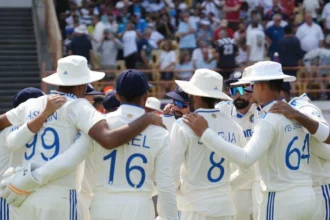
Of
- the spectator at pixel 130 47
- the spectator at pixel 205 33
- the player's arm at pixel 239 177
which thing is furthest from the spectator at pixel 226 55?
the player's arm at pixel 239 177

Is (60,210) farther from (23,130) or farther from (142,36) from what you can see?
(142,36)

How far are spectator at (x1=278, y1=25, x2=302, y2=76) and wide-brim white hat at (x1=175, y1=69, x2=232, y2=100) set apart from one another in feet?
37.9

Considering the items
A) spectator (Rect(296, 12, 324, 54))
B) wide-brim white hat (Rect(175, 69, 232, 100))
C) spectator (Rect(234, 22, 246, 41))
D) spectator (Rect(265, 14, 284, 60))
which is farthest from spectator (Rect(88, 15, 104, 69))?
wide-brim white hat (Rect(175, 69, 232, 100))

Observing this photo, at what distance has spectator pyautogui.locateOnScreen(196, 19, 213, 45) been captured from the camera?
2317cm

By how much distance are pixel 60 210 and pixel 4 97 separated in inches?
572

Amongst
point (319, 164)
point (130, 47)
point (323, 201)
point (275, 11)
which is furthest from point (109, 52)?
point (323, 201)

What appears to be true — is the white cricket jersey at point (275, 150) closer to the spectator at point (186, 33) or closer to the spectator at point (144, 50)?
the spectator at point (144, 50)

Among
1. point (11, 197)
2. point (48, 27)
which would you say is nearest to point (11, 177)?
point (11, 197)

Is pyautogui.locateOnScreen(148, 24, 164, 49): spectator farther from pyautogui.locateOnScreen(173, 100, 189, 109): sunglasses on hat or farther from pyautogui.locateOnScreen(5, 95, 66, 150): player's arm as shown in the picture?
pyautogui.locateOnScreen(5, 95, 66, 150): player's arm

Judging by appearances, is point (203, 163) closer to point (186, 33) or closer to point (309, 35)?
point (309, 35)

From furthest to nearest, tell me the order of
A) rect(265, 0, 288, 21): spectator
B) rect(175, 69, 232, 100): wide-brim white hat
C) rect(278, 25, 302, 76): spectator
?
rect(265, 0, 288, 21): spectator, rect(278, 25, 302, 76): spectator, rect(175, 69, 232, 100): wide-brim white hat

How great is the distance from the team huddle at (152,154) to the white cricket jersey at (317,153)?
1 centimetres

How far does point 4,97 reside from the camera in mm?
22438

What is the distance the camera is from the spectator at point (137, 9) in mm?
24328
